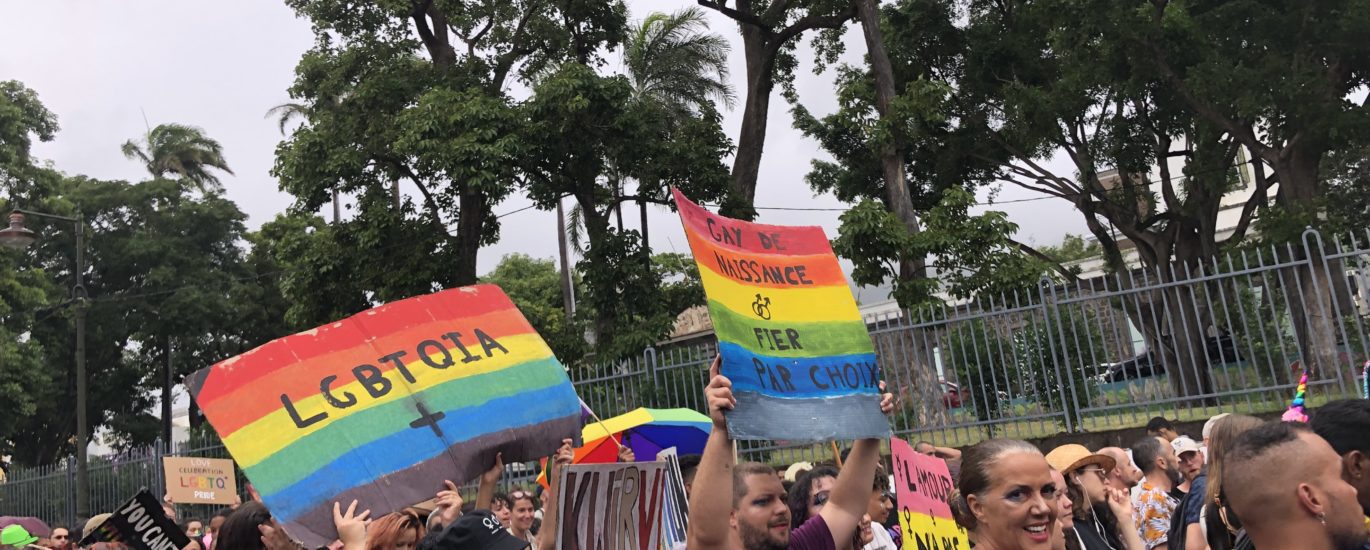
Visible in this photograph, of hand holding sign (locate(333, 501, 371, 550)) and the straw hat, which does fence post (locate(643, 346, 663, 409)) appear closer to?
the straw hat

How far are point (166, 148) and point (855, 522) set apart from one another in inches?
1714

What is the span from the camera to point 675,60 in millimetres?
27125

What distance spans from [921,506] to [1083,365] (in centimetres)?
621

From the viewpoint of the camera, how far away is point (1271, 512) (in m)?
2.79

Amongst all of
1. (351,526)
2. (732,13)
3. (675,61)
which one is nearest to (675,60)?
(675,61)

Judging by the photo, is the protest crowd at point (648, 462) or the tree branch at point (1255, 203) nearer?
the protest crowd at point (648, 462)

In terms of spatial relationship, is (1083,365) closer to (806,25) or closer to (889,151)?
(889,151)

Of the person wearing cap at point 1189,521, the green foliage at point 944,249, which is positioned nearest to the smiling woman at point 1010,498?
the person wearing cap at point 1189,521

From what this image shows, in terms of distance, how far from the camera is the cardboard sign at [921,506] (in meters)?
4.66

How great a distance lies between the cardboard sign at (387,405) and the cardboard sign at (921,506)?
1.34 m

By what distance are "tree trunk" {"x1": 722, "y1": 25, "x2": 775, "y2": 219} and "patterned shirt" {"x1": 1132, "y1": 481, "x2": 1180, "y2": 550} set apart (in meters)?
13.8

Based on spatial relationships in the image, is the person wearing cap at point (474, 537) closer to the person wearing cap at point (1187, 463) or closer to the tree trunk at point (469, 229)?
the person wearing cap at point (1187, 463)

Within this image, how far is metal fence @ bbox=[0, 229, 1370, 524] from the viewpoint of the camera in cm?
958

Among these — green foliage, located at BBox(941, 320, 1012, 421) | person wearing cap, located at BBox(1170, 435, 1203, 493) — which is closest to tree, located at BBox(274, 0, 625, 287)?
green foliage, located at BBox(941, 320, 1012, 421)
